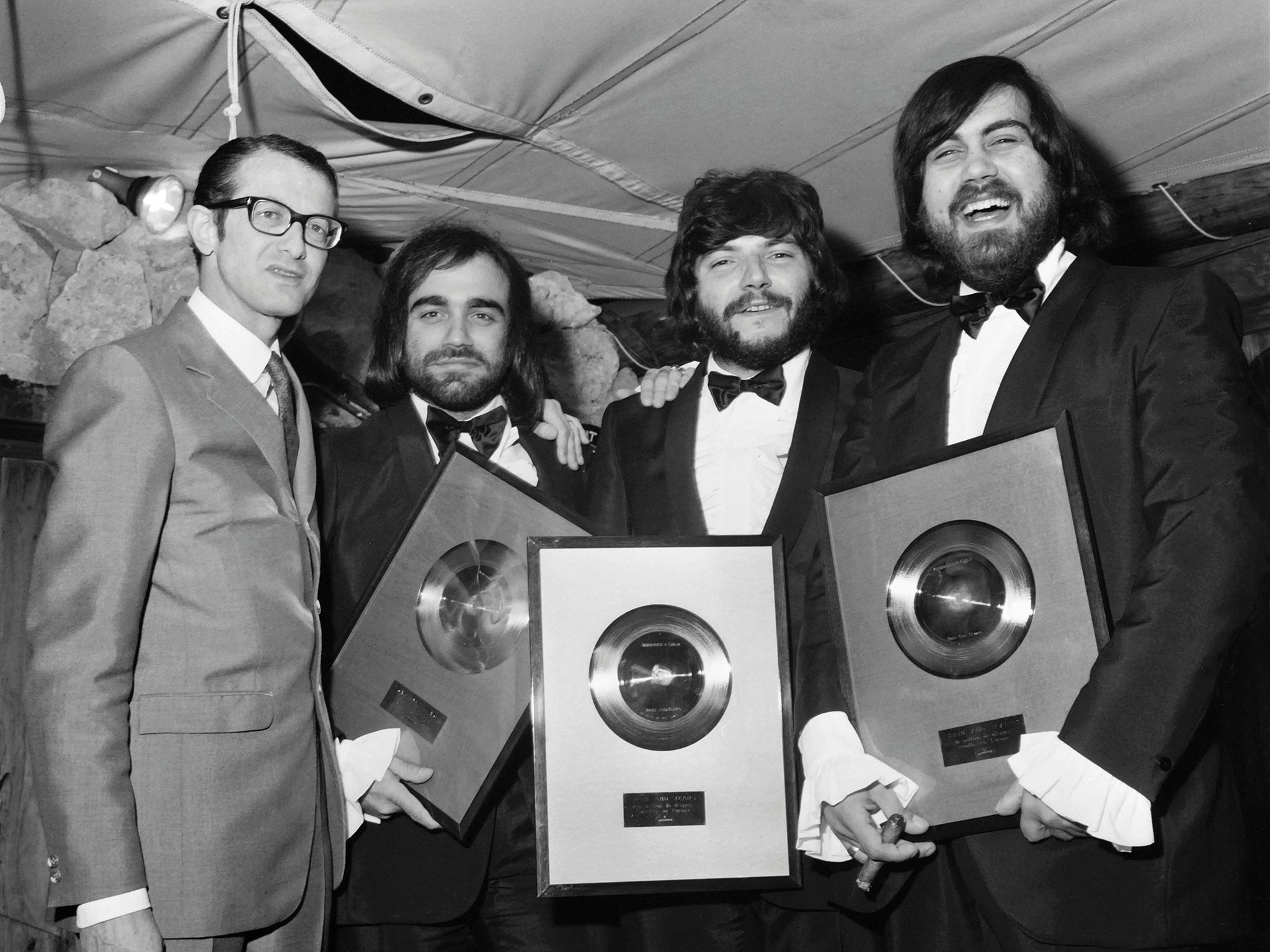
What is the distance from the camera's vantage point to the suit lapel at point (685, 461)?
123 inches

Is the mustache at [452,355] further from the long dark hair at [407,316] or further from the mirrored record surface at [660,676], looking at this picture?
the mirrored record surface at [660,676]

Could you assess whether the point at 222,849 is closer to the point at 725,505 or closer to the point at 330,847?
the point at 330,847

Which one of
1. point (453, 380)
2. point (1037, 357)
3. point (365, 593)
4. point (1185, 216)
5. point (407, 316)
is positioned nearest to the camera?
point (1037, 357)

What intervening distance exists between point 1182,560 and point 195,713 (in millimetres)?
1898

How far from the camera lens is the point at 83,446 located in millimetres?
2271

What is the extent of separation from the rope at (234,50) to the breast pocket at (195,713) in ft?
6.07

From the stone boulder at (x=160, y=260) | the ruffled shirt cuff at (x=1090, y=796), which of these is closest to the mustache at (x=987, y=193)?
the ruffled shirt cuff at (x=1090, y=796)

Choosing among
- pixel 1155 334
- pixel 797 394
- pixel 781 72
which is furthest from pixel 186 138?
pixel 1155 334

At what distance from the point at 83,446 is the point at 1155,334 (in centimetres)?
214

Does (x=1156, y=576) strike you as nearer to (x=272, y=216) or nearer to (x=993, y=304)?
(x=993, y=304)

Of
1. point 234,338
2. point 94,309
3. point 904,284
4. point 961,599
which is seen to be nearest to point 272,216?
point 234,338

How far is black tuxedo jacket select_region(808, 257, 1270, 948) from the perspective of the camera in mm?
2059

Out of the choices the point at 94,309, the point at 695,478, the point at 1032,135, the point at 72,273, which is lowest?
the point at 695,478

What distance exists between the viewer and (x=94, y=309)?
474cm
